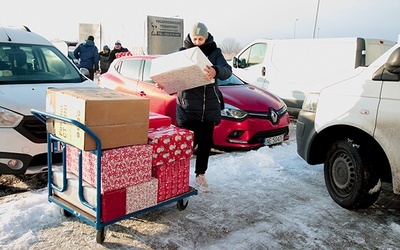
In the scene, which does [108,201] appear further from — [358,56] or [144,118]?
[358,56]

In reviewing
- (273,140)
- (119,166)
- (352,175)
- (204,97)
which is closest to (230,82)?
(273,140)

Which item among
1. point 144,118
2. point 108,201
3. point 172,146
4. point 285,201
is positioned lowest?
point 285,201

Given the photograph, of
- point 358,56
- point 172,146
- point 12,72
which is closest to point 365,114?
point 172,146

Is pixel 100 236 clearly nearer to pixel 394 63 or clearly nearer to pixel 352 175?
pixel 352 175

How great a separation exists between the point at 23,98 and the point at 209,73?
6.99 ft

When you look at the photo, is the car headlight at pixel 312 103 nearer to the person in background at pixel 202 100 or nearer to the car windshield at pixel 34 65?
the person in background at pixel 202 100

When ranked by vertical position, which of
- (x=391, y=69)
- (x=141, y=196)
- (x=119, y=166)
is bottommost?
(x=141, y=196)

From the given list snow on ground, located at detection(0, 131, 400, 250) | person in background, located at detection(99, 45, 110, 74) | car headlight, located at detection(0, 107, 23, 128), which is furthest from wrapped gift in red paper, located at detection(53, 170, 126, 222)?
person in background, located at detection(99, 45, 110, 74)

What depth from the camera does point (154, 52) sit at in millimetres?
17109

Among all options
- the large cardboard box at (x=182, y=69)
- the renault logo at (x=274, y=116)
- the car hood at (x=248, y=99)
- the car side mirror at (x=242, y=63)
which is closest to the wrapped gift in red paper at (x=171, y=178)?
the large cardboard box at (x=182, y=69)

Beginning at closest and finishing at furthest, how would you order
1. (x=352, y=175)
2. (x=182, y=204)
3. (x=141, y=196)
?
(x=141, y=196)
(x=182, y=204)
(x=352, y=175)

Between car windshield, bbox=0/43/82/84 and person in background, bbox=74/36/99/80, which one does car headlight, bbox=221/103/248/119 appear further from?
person in background, bbox=74/36/99/80

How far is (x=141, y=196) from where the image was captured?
315 cm

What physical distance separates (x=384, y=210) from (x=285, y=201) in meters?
1.03
